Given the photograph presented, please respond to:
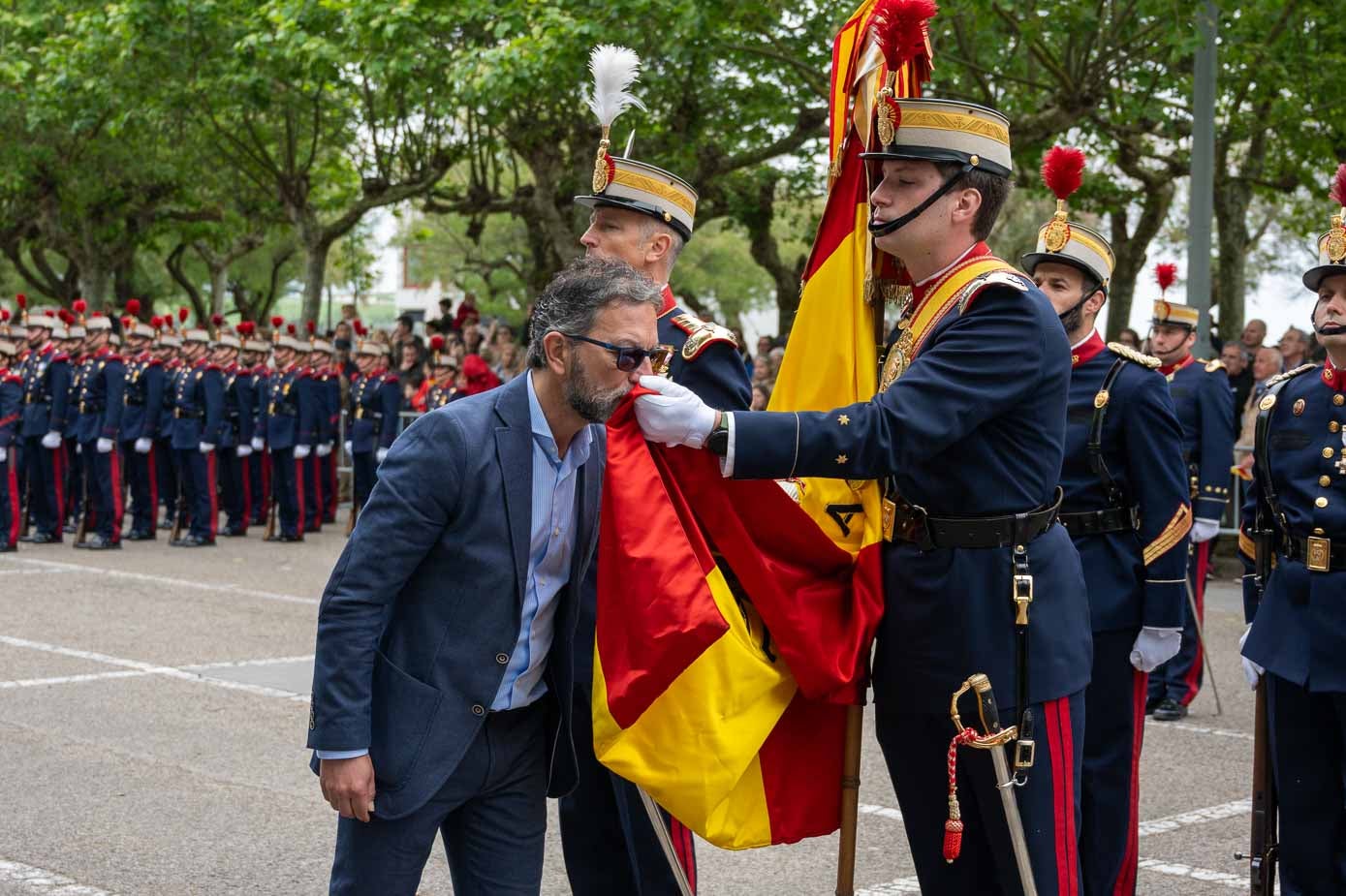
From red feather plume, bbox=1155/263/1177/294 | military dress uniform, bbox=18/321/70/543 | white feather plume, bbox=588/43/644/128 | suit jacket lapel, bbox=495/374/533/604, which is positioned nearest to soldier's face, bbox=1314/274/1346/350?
white feather plume, bbox=588/43/644/128

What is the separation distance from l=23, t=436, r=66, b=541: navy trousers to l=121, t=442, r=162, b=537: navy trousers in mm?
731

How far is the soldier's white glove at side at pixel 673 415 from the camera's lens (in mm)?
3443

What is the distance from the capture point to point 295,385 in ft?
57.9

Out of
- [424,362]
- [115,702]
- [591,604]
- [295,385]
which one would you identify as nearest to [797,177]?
[424,362]

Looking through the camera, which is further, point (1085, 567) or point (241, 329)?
point (241, 329)

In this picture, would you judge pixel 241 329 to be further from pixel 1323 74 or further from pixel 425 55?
pixel 1323 74

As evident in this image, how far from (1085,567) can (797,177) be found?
1602cm

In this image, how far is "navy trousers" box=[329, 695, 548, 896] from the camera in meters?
3.40

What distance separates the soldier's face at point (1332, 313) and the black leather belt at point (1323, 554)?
57 cm

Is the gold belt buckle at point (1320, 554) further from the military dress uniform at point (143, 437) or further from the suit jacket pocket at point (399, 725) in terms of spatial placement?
the military dress uniform at point (143, 437)

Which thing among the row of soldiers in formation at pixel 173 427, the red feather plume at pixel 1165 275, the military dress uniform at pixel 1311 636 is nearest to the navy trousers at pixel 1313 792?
the military dress uniform at pixel 1311 636

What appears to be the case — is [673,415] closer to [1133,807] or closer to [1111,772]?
[1111,772]

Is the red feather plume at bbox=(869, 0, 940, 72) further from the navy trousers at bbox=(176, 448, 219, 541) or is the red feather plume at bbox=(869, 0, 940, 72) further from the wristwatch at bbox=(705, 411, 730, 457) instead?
the navy trousers at bbox=(176, 448, 219, 541)

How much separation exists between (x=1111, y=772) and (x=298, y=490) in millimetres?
13290
